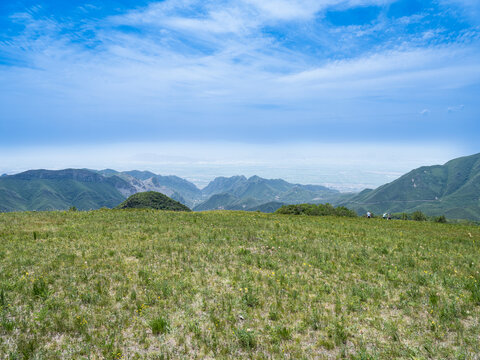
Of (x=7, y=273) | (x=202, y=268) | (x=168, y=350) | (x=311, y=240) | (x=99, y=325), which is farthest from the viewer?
(x=311, y=240)

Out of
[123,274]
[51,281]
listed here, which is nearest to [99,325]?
[123,274]

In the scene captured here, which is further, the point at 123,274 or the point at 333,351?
the point at 123,274

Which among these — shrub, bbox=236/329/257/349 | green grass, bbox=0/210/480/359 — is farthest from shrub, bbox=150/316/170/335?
shrub, bbox=236/329/257/349

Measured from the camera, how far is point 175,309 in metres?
9.84

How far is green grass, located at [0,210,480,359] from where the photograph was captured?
7754 mm

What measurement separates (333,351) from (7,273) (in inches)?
622

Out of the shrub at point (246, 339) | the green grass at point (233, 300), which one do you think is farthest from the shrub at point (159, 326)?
the shrub at point (246, 339)

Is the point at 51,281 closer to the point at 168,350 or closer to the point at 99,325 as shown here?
the point at 99,325

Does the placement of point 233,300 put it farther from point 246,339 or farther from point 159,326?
point 159,326

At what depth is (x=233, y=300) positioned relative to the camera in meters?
10.5

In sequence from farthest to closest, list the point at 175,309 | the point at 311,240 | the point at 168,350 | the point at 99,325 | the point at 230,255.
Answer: the point at 311,240 → the point at 230,255 → the point at 175,309 → the point at 99,325 → the point at 168,350

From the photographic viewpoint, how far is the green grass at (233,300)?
775 centimetres

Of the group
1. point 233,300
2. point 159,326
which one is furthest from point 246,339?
point 159,326

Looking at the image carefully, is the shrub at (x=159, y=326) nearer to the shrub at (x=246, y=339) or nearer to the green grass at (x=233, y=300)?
the green grass at (x=233, y=300)
